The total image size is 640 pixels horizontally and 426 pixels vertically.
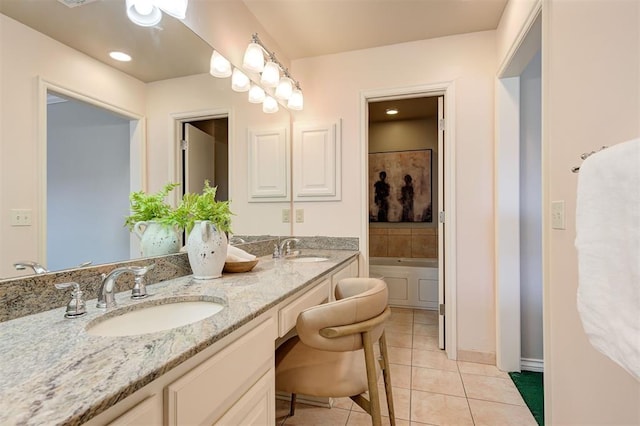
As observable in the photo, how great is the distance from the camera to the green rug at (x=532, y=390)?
5.55 ft

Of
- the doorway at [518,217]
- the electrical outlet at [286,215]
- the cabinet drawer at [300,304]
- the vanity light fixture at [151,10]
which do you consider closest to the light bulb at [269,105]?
the electrical outlet at [286,215]

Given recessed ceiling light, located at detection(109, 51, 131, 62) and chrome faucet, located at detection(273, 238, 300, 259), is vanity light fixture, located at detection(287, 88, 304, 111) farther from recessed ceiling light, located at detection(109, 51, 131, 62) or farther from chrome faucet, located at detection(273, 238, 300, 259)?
recessed ceiling light, located at detection(109, 51, 131, 62)

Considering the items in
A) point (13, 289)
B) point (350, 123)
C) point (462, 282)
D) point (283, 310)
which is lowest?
Answer: point (462, 282)

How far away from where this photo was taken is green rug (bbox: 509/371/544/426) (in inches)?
66.6

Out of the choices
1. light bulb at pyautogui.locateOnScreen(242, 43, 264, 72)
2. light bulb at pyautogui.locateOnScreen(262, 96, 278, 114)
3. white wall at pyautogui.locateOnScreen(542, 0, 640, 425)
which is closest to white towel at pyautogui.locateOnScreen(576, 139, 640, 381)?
white wall at pyautogui.locateOnScreen(542, 0, 640, 425)

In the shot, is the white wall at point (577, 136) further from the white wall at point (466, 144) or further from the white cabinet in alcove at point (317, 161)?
the white cabinet in alcove at point (317, 161)

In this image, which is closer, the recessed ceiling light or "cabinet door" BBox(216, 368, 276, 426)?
"cabinet door" BBox(216, 368, 276, 426)

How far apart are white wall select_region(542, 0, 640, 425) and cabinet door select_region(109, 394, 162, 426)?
48.9 inches

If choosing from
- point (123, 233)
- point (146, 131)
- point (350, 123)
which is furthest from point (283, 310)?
point (350, 123)

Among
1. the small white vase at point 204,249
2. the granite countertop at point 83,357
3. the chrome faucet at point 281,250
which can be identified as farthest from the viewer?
the chrome faucet at point 281,250

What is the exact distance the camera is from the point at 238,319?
0.83 metres

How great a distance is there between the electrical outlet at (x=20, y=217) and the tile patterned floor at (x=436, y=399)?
1.46 meters

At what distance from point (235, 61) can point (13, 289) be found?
5.40 ft

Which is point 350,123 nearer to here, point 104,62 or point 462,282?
point 462,282
